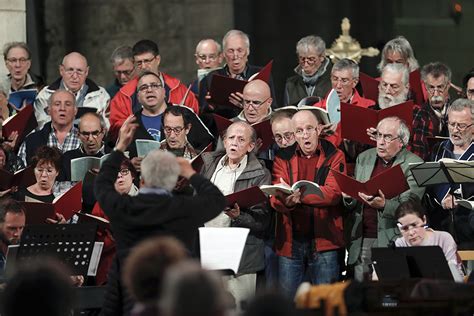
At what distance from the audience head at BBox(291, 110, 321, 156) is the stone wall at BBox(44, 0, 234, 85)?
623 cm

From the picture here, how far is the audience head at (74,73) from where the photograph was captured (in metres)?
14.7

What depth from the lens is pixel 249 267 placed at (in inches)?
492

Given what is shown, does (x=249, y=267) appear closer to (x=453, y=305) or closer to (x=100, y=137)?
(x=100, y=137)

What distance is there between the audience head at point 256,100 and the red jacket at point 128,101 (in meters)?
0.78

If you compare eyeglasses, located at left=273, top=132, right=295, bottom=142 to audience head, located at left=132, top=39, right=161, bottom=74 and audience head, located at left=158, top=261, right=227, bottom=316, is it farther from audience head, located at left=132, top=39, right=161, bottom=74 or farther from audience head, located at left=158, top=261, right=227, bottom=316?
audience head, located at left=158, top=261, right=227, bottom=316

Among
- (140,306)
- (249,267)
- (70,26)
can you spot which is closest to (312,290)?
(140,306)

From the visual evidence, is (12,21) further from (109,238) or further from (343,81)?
(109,238)

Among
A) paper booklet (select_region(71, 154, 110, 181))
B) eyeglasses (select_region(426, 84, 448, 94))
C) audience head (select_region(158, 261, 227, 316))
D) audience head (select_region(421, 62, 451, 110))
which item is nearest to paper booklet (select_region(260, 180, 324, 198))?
paper booklet (select_region(71, 154, 110, 181))

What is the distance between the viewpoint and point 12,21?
1638cm

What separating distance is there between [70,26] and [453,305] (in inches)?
448

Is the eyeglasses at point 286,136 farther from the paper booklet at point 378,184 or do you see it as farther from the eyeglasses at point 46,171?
the eyeglasses at point 46,171

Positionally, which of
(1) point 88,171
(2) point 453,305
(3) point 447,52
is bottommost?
A: (2) point 453,305

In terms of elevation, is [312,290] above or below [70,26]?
below

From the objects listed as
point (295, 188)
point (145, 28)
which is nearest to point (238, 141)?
point (295, 188)
